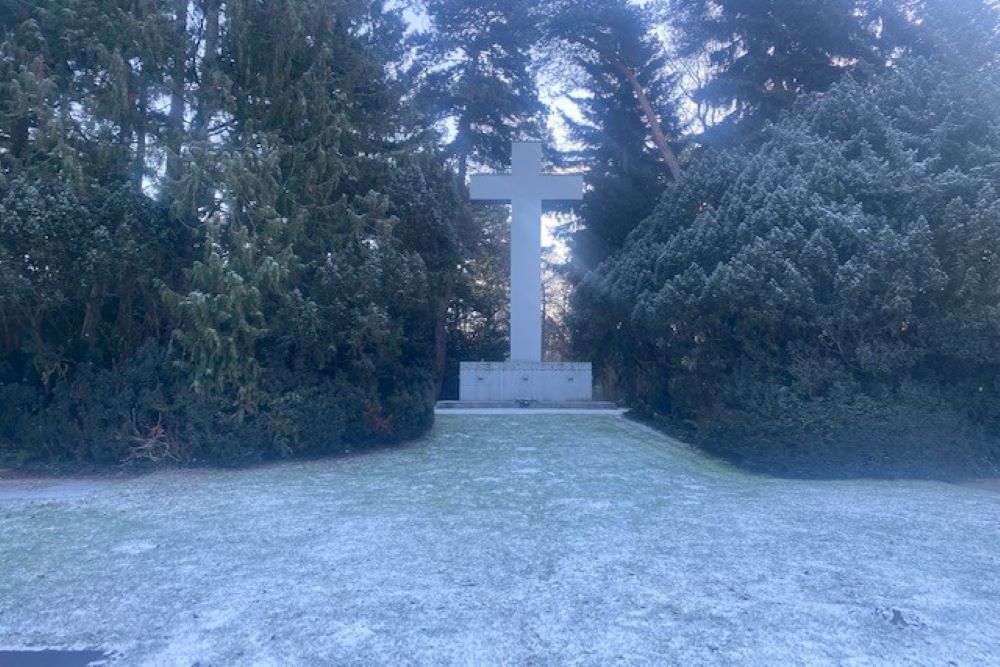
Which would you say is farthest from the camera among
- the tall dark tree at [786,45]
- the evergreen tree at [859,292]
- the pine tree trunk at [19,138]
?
the tall dark tree at [786,45]

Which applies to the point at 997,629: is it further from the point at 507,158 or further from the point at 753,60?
the point at 507,158

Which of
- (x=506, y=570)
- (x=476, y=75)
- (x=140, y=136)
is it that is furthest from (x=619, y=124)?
(x=506, y=570)

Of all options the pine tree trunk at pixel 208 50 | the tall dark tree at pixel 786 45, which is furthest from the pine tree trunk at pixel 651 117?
the pine tree trunk at pixel 208 50

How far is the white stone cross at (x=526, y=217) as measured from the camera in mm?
21547

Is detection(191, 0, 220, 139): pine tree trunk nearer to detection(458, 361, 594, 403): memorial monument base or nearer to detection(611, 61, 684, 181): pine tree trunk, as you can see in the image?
detection(458, 361, 594, 403): memorial monument base

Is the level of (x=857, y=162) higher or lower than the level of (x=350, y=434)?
higher

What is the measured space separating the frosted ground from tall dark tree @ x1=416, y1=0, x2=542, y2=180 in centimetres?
1769

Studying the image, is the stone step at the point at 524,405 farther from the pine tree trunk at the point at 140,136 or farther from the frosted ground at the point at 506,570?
the pine tree trunk at the point at 140,136

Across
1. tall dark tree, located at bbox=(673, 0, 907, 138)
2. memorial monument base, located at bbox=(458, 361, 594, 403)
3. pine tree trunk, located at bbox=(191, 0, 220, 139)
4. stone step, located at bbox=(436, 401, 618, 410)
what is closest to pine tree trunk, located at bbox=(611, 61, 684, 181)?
tall dark tree, located at bbox=(673, 0, 907, 138)

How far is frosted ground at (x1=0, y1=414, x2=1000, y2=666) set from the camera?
5535mm

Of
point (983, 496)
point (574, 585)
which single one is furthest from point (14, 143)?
point (983, 496)

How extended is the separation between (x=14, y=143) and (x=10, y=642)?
30.4 ft

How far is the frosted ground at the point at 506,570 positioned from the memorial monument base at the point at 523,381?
9173 mm

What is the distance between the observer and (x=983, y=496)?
1112 cm
